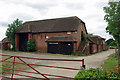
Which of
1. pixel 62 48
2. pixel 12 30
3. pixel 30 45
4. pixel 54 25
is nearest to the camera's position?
pixel 62 48

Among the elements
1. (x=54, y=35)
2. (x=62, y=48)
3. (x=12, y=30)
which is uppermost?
(x=12, y=30)

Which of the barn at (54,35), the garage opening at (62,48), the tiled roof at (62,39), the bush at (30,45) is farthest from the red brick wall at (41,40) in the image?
the garage opening at (62,48)

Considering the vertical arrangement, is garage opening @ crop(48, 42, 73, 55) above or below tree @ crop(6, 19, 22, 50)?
below

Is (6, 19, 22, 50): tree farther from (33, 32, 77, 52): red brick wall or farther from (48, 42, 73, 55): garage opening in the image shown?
(48, 42, 73, 55): garage opening

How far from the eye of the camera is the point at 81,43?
2233cm

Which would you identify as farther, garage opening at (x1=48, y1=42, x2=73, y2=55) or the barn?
the barn

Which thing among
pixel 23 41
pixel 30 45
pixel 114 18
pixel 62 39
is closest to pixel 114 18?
pixel 114 18

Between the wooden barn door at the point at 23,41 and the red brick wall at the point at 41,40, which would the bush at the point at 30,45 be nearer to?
the red brick wall at the point at 41,40

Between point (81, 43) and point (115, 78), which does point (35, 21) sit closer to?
point (81, 43)

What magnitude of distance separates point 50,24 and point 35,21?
5913 millimetres

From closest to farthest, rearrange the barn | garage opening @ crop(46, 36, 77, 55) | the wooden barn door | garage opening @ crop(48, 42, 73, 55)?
garage opening @ crop(46, 36, 77, 55), garage opening @ crop(48, 42, 73, 55), the barn, the wooden barn door

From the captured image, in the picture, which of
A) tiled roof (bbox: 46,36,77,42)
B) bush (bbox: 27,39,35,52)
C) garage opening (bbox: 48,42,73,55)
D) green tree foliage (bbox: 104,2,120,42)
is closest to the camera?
green tree foliage (bbox: 104,2,120,42)

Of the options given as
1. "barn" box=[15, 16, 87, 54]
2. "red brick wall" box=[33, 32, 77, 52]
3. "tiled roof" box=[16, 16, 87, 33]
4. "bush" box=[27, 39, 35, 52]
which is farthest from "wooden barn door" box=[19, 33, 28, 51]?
"red brick wall" box=[33, 32, 77, 52]

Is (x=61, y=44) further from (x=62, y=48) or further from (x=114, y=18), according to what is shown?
(x=114, y=18)
